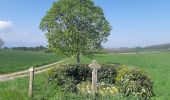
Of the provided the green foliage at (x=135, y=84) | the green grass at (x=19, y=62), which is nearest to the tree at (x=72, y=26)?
the green grass at (x=19, y=62)

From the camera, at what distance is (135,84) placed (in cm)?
1524

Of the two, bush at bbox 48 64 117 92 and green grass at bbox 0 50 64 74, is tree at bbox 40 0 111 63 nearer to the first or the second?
green grass at bbox 0 50 64 74

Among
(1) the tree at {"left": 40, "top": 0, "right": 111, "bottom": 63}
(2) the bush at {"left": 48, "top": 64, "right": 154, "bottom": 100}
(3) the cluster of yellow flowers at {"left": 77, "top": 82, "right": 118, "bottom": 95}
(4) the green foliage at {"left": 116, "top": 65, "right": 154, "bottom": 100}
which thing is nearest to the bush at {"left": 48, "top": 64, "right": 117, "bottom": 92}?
(2) the bush at {"left": 48, "top": 64, "right": 154, "bottom": 100}

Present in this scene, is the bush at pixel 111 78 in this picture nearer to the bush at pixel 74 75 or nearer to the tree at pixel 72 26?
the bush at pixel 74 75

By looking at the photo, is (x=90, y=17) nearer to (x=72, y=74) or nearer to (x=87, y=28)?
(x=87, y=28)

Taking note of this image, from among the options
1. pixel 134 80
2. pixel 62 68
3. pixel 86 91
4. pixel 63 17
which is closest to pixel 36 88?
pixel 62 68

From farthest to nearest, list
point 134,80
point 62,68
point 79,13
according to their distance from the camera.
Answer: point 79,13 < point 62,68 < point 134,80

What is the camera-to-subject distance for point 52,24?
39562mm

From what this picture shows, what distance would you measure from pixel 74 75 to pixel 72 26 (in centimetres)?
2093

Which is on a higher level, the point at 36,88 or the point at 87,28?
the point at 87,28

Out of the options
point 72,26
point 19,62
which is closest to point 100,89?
point 72,26

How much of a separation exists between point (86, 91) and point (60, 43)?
78.8ft

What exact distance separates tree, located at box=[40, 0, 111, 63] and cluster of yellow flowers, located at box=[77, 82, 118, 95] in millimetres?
21664

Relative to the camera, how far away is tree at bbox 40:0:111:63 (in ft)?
129
